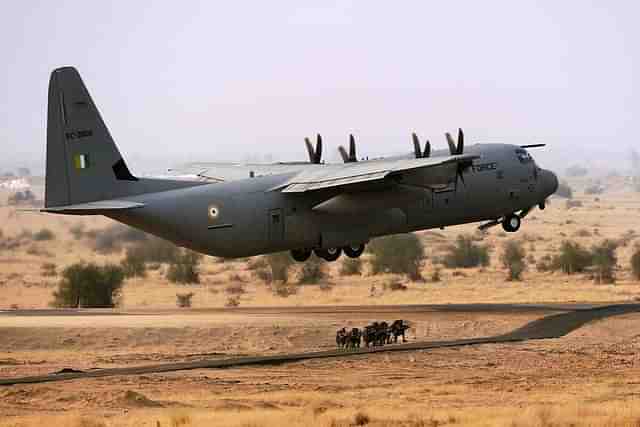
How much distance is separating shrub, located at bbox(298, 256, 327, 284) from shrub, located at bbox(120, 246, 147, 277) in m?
11.2

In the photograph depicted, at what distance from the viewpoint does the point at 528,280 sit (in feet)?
267

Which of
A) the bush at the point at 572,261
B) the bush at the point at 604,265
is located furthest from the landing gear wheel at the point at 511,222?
the bush at the point at 572,261

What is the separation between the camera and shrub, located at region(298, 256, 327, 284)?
276 ft

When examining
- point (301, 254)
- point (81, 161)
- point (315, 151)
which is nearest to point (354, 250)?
point (301, 254)

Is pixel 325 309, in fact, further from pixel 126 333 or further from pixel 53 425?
pixel 53 425

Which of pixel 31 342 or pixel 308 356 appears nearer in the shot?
pixel 308 356

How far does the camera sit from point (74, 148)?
5081 centimetres

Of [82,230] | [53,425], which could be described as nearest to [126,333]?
[53,425]

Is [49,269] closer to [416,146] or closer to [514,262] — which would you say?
[514,262]

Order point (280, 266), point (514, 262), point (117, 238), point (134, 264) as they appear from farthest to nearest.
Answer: point (117, 238) < point (134, 264) < point (514, 262) < point (280, 266)

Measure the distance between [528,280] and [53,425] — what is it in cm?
5327

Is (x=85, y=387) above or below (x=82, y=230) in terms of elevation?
below

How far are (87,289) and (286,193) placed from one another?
20842 mm

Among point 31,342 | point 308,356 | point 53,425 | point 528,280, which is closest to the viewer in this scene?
point 53,425
